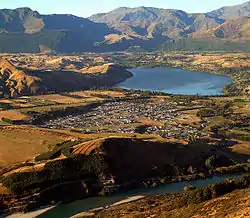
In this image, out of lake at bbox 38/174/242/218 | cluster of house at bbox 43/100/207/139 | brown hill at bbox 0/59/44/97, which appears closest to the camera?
lake at bbox 38/174/242/218

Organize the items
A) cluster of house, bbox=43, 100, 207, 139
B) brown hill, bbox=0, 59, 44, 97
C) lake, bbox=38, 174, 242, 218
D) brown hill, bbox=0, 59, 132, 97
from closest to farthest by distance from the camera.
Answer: lake, bbox=38, 174, 242, 218 < cluster of house, bbox=43, 100, 207, 139 < brown hill, bbox=0, 59, 44, 97 < brown hill, bbox=0, 59, 132, 97

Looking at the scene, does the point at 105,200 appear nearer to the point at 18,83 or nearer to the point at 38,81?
the point at 38,81

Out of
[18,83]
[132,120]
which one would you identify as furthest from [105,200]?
[18,83]

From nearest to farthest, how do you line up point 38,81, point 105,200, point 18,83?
1. point 105,200
2. point 18,83
3. point 38,81

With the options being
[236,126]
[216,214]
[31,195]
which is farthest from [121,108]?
[216,214]

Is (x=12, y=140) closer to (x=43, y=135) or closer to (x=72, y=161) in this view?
(x=43, y=135)

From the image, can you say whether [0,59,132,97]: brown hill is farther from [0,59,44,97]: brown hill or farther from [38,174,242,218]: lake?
[38,174,242,218]: lake

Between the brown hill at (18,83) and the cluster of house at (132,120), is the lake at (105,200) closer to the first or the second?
the cluster of house at (132,120)

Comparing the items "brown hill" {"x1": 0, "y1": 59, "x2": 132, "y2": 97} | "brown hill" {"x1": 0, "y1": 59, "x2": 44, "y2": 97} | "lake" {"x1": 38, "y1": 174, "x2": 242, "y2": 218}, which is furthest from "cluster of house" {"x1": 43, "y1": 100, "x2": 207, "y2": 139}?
"brown hill" {"x1": 0, "y1": 59, "x2": 132, "y2": 97}

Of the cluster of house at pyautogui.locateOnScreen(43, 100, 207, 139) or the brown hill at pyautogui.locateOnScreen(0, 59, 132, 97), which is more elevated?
the brown hill at pyautogui.locateOnScreen(0, 59, 132, 97)
